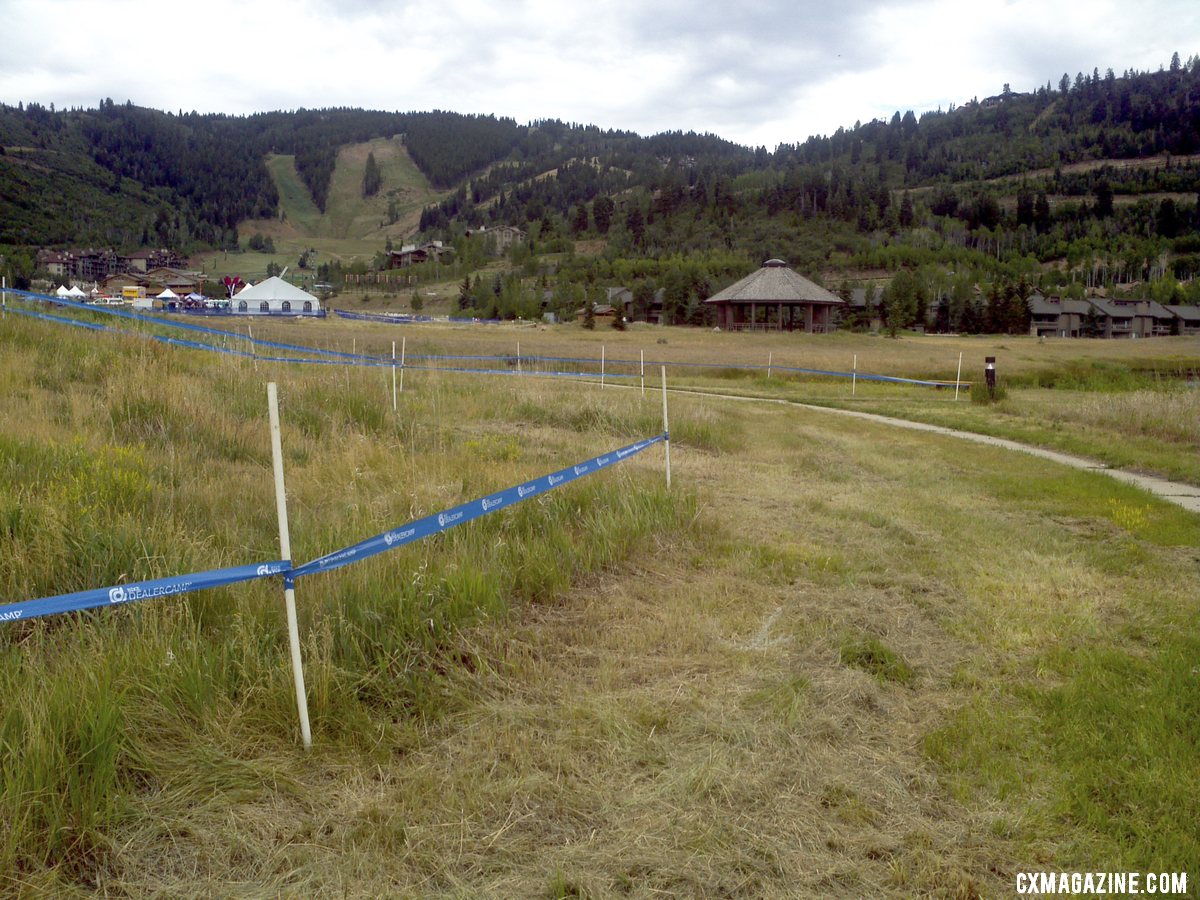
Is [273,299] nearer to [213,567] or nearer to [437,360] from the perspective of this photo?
[437,360]

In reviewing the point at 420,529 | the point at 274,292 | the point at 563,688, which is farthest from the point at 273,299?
the point at 563,688

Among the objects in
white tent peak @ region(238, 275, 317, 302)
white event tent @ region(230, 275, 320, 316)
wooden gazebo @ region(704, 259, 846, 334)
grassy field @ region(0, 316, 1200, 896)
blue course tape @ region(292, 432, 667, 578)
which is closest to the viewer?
grassy field @ region(0, 316, 1200, 896)

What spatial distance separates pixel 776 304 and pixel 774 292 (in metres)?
1.17

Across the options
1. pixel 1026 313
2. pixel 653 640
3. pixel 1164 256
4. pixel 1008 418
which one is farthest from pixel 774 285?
pixel 1164 256

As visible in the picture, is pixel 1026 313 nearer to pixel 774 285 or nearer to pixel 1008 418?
pixel 774 285

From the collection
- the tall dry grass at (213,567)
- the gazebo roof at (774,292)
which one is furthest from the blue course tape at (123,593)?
the gazebo roof at (774,292)

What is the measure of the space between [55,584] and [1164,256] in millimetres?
159459

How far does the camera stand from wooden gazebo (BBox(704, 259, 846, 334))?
229ft

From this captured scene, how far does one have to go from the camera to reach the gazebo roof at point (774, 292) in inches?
2724

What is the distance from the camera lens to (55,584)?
4.91 m

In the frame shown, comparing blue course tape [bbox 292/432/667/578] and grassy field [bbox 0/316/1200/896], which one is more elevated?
blue course tape [bbox 292/432/667/578]

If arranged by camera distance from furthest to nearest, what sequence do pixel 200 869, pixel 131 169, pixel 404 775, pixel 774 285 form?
pixel 131 169 < pixel 774 285 < pixel 404 775 < pixel 200 869

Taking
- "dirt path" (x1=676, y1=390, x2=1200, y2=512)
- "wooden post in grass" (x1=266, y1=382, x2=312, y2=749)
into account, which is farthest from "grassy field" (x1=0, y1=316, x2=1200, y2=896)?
"dirt path" (x1=676, y1=390, x2=1200, y2=512)

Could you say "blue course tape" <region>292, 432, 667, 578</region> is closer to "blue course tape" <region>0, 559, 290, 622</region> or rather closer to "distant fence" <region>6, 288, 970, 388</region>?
"blue course tape" <region>0, 559, 290, 622</region>
